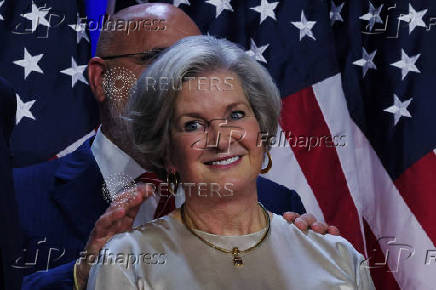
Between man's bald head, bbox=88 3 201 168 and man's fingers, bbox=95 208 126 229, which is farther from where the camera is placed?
man's bald head, bbox=88 3 201 168

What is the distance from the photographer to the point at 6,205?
1.37m

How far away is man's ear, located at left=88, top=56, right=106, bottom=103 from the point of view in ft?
9.02

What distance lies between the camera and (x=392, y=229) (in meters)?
3.21

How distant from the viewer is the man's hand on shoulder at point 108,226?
6.59 ft

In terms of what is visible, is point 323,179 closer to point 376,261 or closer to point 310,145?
point 310,145

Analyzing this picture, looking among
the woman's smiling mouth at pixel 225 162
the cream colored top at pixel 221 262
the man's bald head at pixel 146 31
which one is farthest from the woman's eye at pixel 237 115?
the man's bald head at pixel 146 31

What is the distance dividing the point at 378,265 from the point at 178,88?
1.57 m

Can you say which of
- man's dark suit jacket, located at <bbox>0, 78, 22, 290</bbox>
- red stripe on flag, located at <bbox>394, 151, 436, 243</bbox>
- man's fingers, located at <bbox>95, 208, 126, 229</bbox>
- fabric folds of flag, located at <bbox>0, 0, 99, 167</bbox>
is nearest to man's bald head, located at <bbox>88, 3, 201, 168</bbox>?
fabric folds of flag, located at <bbox>0, 0, 99, 167</bbox>

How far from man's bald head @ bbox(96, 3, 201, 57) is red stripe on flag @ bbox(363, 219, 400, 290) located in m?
1.19

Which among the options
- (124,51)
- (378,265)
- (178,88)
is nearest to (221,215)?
(178,88)

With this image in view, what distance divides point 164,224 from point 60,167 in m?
0.78

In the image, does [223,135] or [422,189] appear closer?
[223,135]

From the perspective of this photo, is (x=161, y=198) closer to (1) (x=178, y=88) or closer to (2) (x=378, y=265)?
(1) (x=178, y=88)
